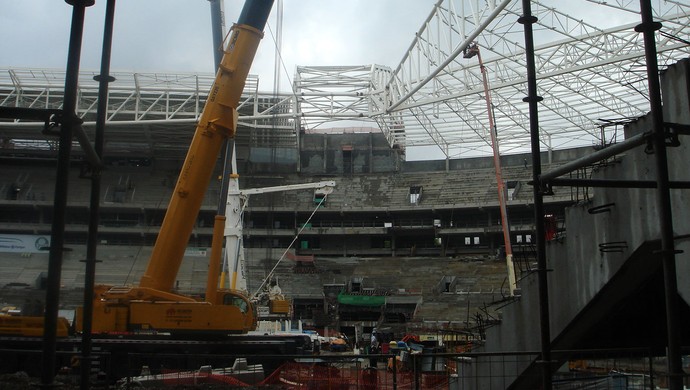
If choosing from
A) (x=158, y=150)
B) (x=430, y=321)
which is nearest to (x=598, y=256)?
(x=430, y=321)

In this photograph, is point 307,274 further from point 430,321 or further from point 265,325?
point 265,325

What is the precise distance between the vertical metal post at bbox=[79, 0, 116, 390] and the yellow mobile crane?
10624 mm

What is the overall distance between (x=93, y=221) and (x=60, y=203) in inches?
32.6

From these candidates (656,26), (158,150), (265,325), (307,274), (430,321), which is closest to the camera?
(656,26)

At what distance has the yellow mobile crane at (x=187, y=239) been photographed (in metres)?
15.5

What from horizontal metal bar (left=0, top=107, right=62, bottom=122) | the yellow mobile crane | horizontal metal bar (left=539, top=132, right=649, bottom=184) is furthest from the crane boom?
horizontal metal bar (left=539, top=132, right=649, bottom=184)

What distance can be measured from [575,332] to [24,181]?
191 feet

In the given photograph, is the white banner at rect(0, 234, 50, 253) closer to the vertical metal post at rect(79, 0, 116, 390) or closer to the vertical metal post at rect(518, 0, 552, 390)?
the vertical metal post at rect(79, 0, 116, 390)

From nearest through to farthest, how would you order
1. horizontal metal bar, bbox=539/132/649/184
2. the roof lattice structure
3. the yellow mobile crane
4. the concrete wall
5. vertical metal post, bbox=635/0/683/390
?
1. vertical metal post, bbox=635/0/683/390
2. horizontal metal bar, bbox=539/132/649/184
3. the concrete wall
4. the yellow mobile crane
5. the roof lattice structure

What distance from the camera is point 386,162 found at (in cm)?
6788

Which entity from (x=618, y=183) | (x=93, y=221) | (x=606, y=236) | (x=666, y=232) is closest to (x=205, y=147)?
(x=606, y=236)

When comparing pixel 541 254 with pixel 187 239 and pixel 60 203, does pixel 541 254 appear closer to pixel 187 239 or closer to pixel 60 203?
pixel 60 203

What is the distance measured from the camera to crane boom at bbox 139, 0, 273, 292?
614 inches

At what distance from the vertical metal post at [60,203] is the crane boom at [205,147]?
37.5 ft
